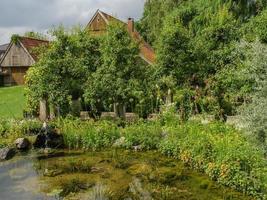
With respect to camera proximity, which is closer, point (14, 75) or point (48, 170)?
point (48, 170)

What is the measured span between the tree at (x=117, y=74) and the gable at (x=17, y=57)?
92.8 feet

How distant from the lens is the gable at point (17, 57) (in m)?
47.8

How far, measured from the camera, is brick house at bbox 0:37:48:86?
47.1 m

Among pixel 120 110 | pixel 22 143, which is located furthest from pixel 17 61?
pixel 22 143

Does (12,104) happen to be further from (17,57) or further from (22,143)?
(17,57)

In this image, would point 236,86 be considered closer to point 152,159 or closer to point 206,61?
point 206,61

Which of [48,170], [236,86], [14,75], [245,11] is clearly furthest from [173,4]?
[48,170]

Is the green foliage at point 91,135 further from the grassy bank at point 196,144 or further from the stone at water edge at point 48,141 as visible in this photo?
the stone at water edge at point 48,141

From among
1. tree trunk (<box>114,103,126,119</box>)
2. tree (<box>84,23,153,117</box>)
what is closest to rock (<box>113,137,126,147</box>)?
tree (<box>84,23,153,117</box>)

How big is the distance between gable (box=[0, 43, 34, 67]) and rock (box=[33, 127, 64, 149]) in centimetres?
3132

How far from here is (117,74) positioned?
66.9ft

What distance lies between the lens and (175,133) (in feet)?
50.5

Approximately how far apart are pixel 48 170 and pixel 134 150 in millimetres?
3687

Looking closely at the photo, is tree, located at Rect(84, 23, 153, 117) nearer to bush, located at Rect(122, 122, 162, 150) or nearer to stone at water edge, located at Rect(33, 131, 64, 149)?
bush, located at Rect(122, 122, 162, 150)
